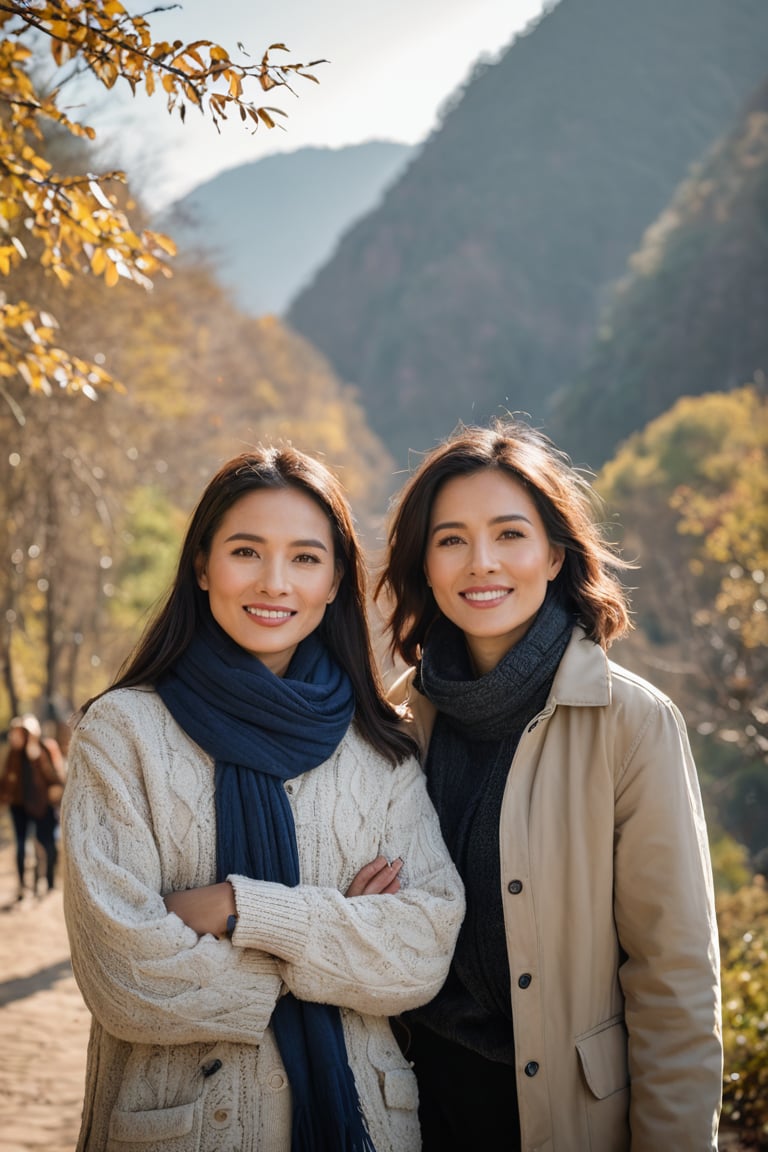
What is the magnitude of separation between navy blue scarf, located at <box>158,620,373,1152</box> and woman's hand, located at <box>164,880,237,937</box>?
0.06m

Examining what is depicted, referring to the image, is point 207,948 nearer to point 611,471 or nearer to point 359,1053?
point 359,1053

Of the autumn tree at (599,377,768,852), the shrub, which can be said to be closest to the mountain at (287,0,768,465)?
the autumn tree at (599,377,768,852)

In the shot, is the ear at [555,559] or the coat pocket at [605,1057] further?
the ear at [555,559]

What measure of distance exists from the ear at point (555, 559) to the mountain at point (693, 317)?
4012cm

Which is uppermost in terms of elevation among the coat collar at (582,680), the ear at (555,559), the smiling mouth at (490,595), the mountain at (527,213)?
the mountain at (527,213)

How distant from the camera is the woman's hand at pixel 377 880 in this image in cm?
241

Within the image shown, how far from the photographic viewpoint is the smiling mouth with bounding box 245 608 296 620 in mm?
2561

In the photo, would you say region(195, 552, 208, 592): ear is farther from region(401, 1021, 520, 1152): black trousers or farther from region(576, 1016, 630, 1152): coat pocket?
region(576, 1016, 630, 1152): coat pocket

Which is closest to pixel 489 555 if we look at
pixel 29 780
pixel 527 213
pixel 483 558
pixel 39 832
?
pixel 483 558

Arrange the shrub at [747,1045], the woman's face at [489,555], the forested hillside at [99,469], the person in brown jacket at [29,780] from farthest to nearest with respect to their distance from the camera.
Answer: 1. the forested hillside at [99,469]
2. the person in brown jacket at [29,780]
3. the shrub at [747,1045]
4. the woman's face at [489,555]

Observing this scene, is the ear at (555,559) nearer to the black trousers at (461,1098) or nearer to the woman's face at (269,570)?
the woman's face at (269,570)

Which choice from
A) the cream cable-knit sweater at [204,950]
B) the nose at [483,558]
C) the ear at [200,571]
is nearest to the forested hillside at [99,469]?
the ear at [200,571]

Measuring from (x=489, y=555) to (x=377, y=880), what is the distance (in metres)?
0.86

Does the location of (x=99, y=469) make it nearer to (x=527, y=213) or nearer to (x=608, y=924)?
(x=608, y=924)
